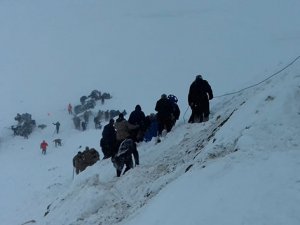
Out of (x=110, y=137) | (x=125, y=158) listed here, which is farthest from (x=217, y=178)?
(x=110, y=137)

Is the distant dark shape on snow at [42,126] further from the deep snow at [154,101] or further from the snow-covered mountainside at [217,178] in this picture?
the snow-covered mountainside at [217,178]

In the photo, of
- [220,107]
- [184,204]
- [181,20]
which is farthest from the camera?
[181,20]

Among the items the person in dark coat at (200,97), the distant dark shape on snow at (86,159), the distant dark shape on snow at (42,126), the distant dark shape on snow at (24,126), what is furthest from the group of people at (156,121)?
the distant dark shape on snow at (42,126)

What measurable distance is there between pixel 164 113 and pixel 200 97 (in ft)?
4.23

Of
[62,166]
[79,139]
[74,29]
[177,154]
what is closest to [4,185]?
[62,166]

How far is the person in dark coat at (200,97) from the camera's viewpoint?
15.6 m

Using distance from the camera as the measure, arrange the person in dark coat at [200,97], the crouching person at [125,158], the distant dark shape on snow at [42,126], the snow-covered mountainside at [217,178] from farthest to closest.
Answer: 1. the distant dark shape on snow at [42,126]
2. the person in dark coat at [200,97]
3. the crouching person at [125,158]
4. the snow-covered mountainside at [217,178]

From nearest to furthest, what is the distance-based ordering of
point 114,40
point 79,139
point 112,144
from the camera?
1. point 112,144
2. point 79,139
3. point 114,40

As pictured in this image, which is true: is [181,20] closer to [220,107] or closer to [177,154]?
[220,107]

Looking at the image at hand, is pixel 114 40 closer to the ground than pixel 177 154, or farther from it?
farther from it

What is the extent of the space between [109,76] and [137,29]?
15.6 metres

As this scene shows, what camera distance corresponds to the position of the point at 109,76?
164ft

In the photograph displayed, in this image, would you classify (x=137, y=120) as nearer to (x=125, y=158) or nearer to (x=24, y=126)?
(x=125, y=158)

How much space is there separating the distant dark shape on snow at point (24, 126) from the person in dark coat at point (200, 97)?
2226 centimetres
